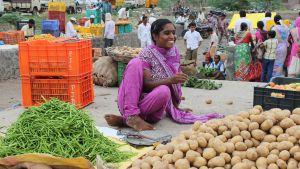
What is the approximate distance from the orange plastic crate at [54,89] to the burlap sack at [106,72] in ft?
5.01

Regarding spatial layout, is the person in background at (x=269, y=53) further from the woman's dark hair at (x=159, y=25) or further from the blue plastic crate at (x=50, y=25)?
the blue plastic crate at (x=50, y=25)

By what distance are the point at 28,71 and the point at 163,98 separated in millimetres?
2170

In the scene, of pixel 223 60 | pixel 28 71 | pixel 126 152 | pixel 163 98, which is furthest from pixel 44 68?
pixel 223 60

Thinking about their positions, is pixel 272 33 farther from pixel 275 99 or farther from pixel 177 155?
pixel 177 155

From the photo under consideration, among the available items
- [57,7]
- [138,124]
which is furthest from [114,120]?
[57,7]

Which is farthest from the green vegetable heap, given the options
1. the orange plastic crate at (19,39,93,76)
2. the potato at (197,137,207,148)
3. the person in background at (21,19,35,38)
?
the person in background at (21,19,35,38)

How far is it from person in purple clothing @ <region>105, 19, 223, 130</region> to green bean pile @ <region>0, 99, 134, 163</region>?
80cm

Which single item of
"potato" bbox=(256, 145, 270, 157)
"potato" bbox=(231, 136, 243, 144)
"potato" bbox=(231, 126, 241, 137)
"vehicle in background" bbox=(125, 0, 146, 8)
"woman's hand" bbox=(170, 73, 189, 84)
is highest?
"vehicle in background" bbox=(125, 0, 146, 8)

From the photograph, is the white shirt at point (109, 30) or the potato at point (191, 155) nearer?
the potato at point (191, 155)

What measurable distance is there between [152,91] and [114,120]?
1.82 ft

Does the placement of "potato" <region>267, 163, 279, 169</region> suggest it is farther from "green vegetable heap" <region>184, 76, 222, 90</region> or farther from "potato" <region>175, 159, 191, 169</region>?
"green vegetable heap" <region>184, 76, 222, 90</region>

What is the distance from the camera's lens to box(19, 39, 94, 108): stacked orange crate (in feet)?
19.2

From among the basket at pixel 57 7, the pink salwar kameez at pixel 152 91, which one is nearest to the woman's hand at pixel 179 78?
the pink salwar kameez at pixel 152 91

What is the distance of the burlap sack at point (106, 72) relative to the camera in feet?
25.1
